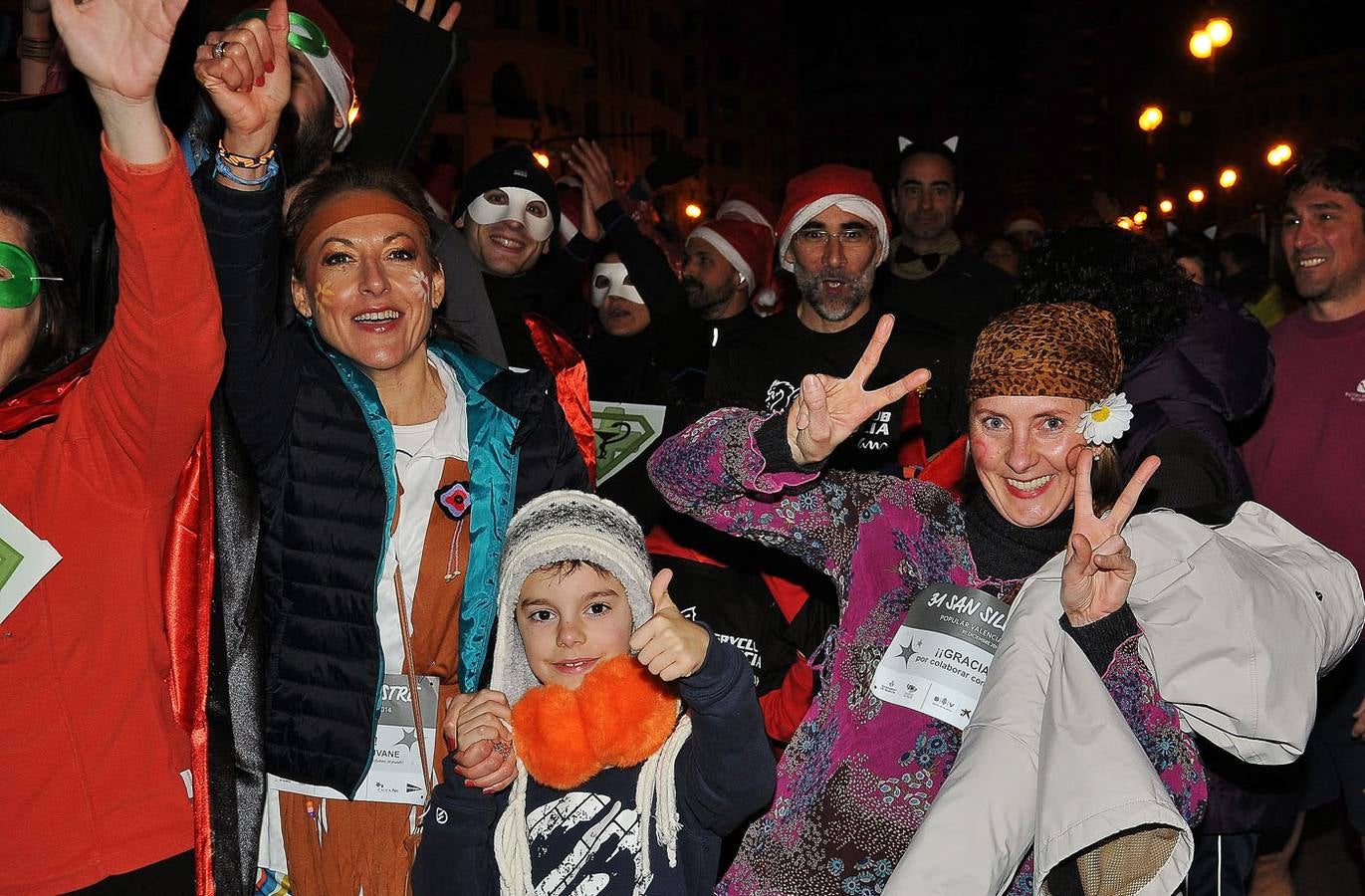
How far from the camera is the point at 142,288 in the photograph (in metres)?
2.22

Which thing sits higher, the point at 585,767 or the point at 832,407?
the point at 832,407

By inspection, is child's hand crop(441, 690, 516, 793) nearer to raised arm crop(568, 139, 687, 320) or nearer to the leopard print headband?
the leopard print headband

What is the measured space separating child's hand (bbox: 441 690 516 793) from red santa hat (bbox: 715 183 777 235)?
4715 millimetres

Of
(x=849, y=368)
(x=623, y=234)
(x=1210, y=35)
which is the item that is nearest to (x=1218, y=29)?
(x=1210, y=35)

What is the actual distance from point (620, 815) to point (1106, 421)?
1.41m

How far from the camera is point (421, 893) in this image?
2.82 meters

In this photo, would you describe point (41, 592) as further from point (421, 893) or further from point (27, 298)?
point (421, 893)

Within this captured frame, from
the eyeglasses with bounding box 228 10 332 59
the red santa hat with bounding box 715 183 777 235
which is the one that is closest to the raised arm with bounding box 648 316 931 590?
the eyeglasses with bounding box 228 10 332 59

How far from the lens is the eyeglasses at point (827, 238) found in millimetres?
5086

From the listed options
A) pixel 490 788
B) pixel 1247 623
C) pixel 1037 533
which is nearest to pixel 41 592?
pixel 490 788

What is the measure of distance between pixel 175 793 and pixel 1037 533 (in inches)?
75.7

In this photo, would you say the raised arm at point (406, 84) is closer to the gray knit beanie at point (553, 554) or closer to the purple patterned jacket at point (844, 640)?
the gray knit beanie at point (553, 554)

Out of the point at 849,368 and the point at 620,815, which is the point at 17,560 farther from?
the point at 849,368

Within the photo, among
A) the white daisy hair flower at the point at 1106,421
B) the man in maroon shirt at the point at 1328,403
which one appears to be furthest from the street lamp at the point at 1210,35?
the white daisy hair flower at the point at 1106,421
